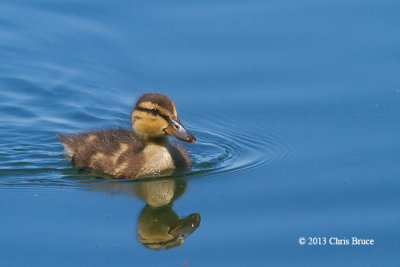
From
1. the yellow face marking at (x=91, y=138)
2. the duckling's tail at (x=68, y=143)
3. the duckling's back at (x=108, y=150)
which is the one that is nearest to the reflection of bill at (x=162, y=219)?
the duckling's back at (x=108, y=150)

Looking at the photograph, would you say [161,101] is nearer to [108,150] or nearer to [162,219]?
[108,150]

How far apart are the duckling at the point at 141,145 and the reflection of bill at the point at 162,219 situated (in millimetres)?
264

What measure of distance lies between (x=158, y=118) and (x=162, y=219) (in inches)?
46.4

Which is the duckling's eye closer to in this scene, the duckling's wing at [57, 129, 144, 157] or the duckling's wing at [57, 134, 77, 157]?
the duckling's wing at [57, 129, 144, 157]

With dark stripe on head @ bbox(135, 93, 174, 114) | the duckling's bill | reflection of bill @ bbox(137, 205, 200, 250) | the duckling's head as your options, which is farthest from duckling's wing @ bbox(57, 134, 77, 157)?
reflection of bill @ bbox(137, 205, 200, 250)

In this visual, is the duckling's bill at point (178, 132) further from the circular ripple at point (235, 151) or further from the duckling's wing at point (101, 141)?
the duckling's wing at point (101, 141)

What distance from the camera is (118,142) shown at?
25.8 feet

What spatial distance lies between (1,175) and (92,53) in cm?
253

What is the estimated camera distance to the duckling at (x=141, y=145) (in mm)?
7320

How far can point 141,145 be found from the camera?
7738 mm

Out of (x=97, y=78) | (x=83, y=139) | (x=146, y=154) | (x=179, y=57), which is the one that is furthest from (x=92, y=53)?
(x=146, y=154)

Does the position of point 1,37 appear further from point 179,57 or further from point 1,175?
point 1,175

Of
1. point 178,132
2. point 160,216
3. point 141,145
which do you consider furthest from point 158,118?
point 160,216

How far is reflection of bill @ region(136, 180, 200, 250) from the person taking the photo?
19.8 feet
